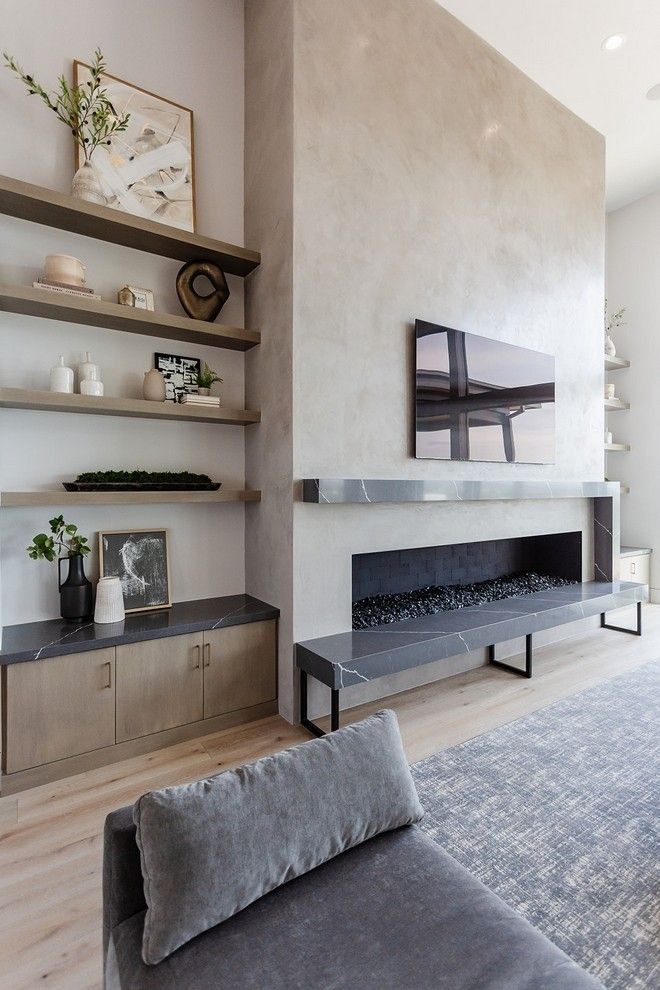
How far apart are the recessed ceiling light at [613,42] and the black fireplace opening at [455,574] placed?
331 centimetres

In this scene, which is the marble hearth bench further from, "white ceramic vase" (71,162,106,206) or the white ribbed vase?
"white ceramic vase" (71,162,106,206)

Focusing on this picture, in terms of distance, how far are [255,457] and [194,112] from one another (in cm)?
193

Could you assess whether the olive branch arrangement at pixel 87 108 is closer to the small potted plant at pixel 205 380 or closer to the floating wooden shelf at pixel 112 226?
the floating wooden shelf at pixel 112 226

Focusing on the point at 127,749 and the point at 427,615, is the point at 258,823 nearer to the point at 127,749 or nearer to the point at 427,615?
the point at 127,749

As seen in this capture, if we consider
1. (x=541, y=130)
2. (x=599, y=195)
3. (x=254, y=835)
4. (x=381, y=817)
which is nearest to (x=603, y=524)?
(x=599, y=195)

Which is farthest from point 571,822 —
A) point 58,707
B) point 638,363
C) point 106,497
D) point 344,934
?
Answer: point 638,363

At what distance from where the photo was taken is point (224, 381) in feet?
9.46

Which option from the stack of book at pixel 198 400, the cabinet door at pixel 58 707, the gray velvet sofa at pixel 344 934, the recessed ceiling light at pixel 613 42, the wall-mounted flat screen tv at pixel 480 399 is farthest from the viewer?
the recessed ceiling light at pixel 613 42

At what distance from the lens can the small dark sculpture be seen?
2629 millimetres

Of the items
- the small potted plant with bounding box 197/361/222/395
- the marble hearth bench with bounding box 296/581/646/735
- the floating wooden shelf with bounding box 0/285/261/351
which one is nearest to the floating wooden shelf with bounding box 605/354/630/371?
the marble hearth bench with bounding box 296/581/646/735

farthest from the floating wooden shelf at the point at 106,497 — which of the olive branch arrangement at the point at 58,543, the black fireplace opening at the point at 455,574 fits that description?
the black fireplace opening at the point at 455,574

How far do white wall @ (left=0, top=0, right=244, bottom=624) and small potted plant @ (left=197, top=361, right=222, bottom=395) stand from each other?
141mm

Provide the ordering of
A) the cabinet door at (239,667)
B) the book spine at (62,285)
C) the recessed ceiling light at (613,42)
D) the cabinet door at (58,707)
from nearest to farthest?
the cabinet door at (58,707), the book spine at (62,285), the cabinet door at (239,667), the recessed ceiling light at (613,42)

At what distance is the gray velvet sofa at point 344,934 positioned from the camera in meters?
0.87
